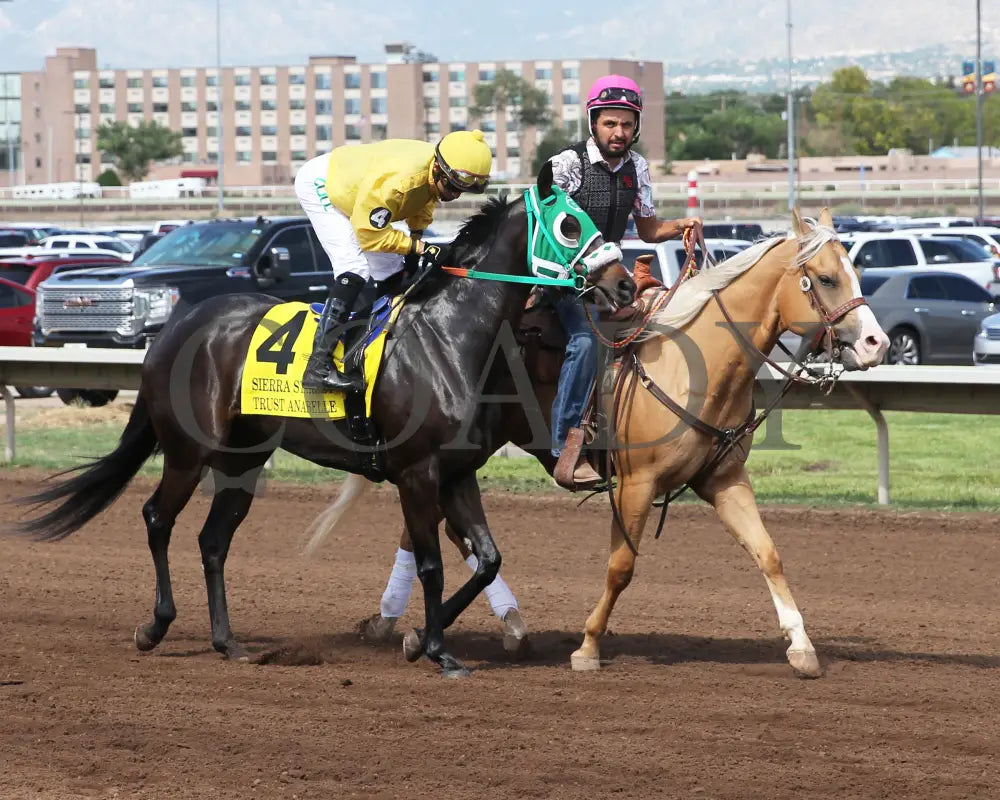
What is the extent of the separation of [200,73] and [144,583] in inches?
5670

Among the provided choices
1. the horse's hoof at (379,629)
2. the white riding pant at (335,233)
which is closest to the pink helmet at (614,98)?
the white riding pant at (335,233)

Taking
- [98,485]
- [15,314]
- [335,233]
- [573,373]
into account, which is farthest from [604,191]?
[15,314]

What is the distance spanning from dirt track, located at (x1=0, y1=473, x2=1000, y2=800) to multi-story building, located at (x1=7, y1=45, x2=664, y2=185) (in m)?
125

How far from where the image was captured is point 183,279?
707 inches

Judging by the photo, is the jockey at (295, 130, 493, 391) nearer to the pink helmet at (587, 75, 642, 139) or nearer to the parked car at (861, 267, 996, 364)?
the pink helmet at (587, 75, 642, 139)

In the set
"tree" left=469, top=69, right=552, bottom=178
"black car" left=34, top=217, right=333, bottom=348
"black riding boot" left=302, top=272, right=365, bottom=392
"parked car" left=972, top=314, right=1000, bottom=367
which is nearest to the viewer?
"black riding boot" left=302, top=272, right=365, bottom=392

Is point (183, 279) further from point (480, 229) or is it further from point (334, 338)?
point (480, 229)

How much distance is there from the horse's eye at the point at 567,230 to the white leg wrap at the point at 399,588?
2005mm

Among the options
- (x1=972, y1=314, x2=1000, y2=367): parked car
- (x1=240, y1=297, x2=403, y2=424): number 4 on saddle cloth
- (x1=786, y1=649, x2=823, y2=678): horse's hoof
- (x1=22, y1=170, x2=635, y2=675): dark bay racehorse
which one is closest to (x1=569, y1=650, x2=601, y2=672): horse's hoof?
(x1=22, y1=170, x2=635, y2=675): dark bay racehorse

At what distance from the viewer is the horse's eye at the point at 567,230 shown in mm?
6707

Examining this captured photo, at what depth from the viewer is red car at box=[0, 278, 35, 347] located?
2133cm

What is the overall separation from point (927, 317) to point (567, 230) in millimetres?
16380

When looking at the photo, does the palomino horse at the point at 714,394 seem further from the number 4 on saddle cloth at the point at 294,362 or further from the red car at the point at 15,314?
the red car at the point at 15,314

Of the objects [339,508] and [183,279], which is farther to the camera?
[183,279]
